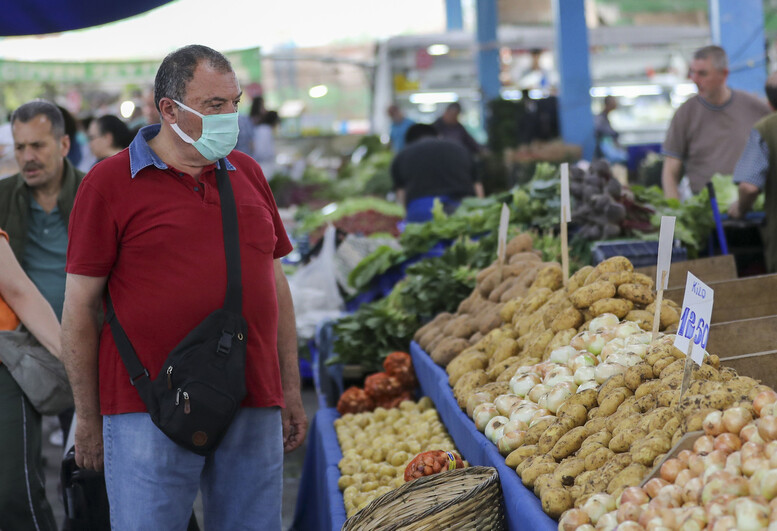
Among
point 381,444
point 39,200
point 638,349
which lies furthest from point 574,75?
point 638,349

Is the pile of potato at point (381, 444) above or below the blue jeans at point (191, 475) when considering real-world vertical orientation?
below

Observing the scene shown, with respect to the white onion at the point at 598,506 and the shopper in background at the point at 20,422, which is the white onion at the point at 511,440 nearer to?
the white onion at the point at 598,506

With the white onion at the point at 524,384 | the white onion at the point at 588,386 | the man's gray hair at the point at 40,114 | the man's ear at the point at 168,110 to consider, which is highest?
the man's ear at the point at 168,110

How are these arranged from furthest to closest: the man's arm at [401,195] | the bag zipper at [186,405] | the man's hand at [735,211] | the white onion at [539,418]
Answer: the man's arm at [401,195] → the man's hand at [735,211] → the white onion at [539,418] → the bag zipper at [186,405]

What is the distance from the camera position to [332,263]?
755 centimetres

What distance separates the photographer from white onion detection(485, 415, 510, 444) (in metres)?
3.10

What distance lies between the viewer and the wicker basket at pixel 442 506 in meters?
2.51

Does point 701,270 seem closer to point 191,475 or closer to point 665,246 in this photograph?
point 665,246

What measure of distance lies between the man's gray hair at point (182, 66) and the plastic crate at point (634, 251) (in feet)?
8.63

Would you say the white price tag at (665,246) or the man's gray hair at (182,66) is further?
the white price tag at (665,246)

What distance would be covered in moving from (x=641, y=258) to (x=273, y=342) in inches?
98.4

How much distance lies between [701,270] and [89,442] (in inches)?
109

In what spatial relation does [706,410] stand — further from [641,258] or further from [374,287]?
[374,287]

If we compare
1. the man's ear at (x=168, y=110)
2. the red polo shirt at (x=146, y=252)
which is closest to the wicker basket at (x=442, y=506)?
the red polo shirt at (x=146, y=252)
